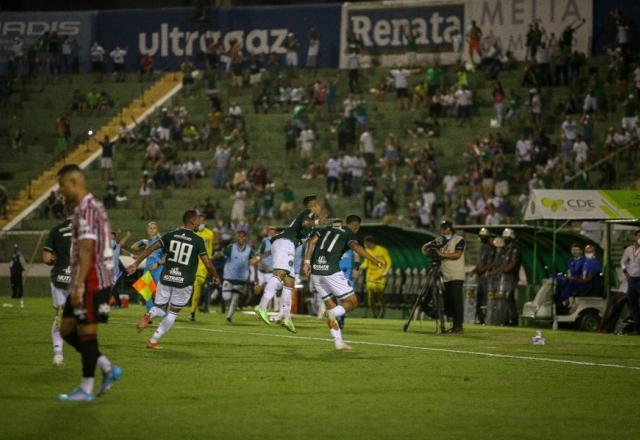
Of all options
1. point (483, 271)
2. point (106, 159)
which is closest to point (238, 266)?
point (483, 271)

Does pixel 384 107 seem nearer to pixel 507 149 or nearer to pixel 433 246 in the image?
pixel 507 149

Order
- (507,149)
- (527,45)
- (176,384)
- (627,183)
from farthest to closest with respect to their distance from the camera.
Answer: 1. (527,45)
2. (507,149)
3. (627,183)
4. (176,384)

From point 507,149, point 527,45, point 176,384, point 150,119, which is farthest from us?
point 150,119

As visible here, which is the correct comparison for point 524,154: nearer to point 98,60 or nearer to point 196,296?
point 196,296

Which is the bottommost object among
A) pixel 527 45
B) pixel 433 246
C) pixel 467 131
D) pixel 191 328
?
pixel 191 328

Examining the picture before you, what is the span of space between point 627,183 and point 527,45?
36.1 feet

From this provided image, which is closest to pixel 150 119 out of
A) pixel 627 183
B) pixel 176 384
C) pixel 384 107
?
pixel 384 107

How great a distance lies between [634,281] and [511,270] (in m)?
4.38

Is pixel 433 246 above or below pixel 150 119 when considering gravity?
below

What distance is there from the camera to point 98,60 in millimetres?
58250

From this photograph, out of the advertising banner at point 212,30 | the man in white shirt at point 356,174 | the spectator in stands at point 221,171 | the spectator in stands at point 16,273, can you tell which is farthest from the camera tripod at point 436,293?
the advertising banner at point 212,30

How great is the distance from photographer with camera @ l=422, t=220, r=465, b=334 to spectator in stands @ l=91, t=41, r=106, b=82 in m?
35.6

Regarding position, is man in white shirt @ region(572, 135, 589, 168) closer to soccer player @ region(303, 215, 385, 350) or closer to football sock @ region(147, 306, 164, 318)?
soccer player @ region(303, 215, 385, 350)

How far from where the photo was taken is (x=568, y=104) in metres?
46.5
